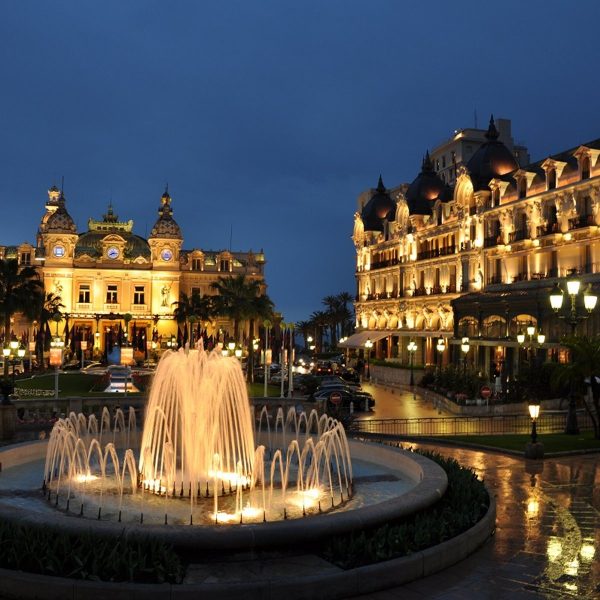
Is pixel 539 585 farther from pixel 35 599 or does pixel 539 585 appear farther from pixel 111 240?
pixel 111 240

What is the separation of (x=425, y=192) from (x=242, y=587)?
224 feet

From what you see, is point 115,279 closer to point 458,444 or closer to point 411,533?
point 458,444

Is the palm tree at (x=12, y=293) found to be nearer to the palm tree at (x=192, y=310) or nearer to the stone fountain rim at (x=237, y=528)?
the palm tree at (x=192, y=310)

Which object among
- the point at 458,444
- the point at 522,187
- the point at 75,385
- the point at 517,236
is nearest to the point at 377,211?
the point at 522,187

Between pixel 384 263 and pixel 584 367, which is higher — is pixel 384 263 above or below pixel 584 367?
above

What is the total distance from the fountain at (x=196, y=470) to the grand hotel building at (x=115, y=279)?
2745 inches

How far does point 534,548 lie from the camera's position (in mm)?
12133

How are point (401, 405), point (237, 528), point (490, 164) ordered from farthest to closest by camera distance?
point (490, 164)
point (401, 405)
point (237, 528)

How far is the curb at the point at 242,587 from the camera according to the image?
29.3ft

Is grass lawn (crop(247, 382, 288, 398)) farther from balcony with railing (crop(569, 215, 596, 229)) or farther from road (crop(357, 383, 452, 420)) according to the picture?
balcony with railing (crop(569, 215, 596, 229))

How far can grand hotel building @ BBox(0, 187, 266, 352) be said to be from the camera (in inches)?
3529

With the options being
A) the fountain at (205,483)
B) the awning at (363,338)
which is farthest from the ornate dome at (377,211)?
the fountain at (205,483)

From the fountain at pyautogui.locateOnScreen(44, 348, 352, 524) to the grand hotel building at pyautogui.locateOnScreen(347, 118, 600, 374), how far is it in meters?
28.7

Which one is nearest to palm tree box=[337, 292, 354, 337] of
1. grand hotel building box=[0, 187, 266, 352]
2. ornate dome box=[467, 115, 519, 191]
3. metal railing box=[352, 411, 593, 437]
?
grand hotel building box=[0, 187, 266, 352]
